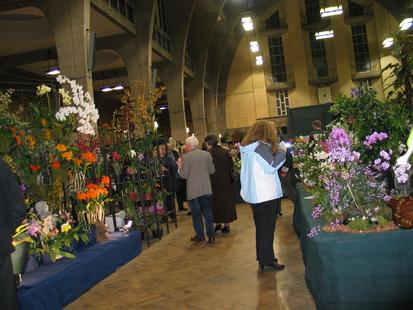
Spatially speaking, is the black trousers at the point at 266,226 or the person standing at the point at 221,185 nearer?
the black trousers at the point at 266,226

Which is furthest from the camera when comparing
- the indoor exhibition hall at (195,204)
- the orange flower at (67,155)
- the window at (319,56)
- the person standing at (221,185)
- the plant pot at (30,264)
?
the window at (319,56)

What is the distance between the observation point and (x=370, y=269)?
11.1ft

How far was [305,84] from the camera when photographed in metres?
30.4

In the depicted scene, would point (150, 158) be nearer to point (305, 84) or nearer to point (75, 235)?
point (75, 235)

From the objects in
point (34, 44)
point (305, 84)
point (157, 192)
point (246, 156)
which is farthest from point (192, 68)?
point (246, 156)

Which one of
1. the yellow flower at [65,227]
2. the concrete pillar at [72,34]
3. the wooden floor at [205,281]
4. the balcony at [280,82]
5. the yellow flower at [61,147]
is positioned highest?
the balcony at [280,82]

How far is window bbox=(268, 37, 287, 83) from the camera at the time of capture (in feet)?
100

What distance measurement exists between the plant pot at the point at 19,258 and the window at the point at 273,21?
90.1 feet

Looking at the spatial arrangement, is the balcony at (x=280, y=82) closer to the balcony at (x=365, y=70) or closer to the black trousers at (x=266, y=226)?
the balcony at (x=365, y=70)

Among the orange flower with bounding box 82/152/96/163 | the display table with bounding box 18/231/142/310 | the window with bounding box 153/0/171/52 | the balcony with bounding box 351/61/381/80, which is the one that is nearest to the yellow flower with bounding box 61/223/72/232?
the display table with bounding box 18/231/142/310

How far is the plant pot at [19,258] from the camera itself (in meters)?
4.54

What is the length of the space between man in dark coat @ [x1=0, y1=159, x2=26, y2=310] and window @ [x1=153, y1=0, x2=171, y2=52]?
51.5 feet

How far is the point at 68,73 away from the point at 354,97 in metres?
7.58

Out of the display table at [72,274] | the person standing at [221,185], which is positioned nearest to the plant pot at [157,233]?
the person standing at [221,185]
